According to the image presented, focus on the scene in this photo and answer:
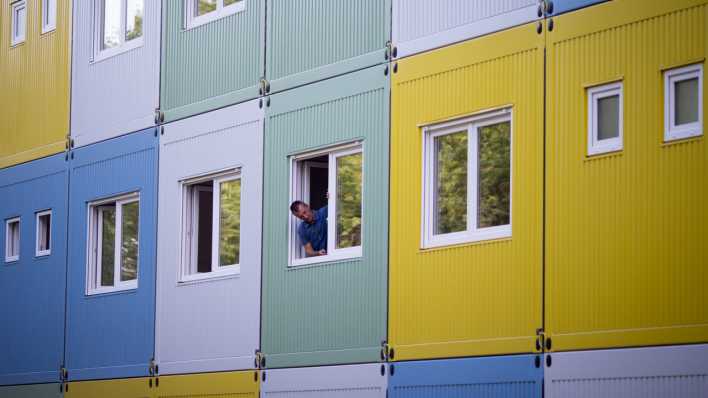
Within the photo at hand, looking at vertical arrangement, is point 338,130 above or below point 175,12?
below

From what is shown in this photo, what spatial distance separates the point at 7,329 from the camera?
25000 mm

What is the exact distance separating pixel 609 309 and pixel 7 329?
13.2 meters

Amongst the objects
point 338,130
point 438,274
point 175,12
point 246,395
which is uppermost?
point 175,12

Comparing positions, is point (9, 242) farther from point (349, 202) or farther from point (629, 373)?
point (629, 373)

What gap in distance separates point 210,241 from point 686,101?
879 centimetres

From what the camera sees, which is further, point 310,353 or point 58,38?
point 58,38

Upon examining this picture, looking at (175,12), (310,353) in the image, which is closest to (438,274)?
(310,353)

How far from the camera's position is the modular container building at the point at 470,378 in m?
15.3

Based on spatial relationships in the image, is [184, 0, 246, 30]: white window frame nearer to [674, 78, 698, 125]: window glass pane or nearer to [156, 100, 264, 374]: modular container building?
[156, 100, 264, 374]: modular container building

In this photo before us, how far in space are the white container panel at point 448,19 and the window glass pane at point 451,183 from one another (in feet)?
3.51

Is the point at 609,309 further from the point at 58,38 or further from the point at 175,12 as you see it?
the point at 58,38

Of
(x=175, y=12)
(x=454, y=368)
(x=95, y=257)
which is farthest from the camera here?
(x=95, y=257)

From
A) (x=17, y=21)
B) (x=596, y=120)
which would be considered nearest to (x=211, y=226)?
(x=17, y=21)

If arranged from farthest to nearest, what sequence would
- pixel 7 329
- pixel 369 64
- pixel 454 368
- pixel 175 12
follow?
pixel 7 329, pixel 175 12, pixel 369 64, pixel 454 368
